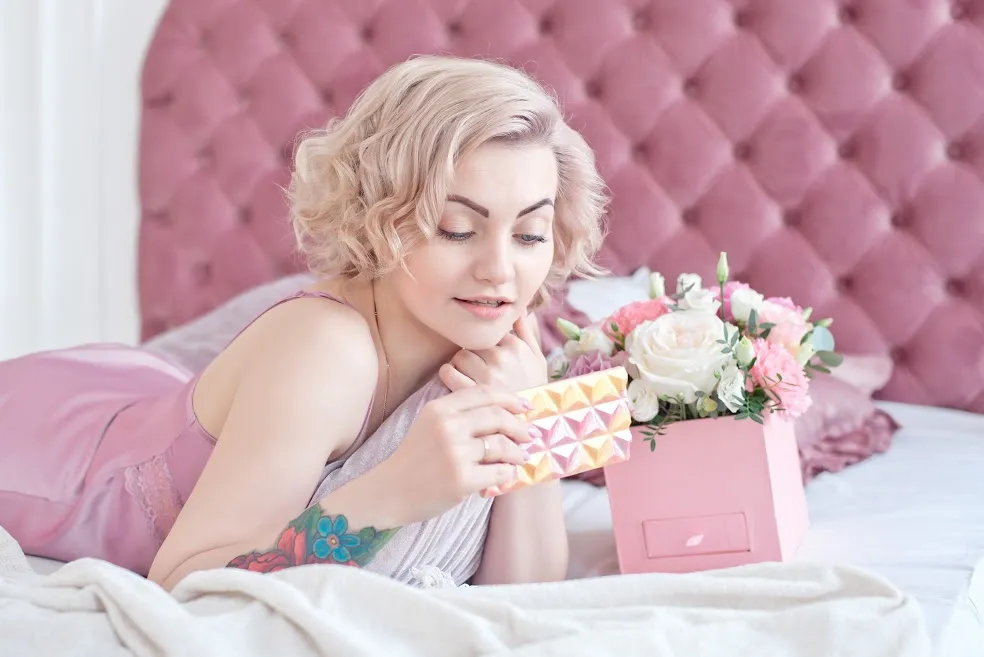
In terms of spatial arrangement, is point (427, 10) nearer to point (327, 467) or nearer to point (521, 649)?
point (327, 467)

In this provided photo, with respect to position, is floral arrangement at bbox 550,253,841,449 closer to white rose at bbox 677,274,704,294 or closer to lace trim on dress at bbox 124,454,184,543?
white rose at bbox 677,274,704,294

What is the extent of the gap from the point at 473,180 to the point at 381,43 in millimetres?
1723

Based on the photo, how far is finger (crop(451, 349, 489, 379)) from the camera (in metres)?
1.41

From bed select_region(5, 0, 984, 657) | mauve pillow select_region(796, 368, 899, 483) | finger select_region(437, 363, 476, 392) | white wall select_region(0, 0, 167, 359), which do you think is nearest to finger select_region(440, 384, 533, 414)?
finger select_region(437, 363, 476, 392)

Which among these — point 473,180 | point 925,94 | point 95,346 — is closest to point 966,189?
point 925,94

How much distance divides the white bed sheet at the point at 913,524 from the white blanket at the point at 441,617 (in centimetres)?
21

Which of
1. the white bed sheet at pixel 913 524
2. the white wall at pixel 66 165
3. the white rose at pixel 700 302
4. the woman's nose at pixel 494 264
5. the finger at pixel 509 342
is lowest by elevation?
the white bed sheet at pixel 913 524

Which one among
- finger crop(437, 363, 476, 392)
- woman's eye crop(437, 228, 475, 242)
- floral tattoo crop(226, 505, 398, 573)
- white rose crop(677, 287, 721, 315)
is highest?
woman's eye crop(437, 228, 475, 242)

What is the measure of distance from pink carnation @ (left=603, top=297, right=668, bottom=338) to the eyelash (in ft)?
0.68

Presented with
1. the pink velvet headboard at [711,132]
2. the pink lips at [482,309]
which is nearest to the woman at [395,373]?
the pink lips at [482,309]

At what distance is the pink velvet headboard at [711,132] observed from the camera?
2.41 metres

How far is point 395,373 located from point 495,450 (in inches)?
13.0

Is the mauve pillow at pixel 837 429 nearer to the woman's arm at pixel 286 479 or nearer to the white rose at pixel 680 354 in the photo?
the white rose at pixel 680 354

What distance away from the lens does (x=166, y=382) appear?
212cm
